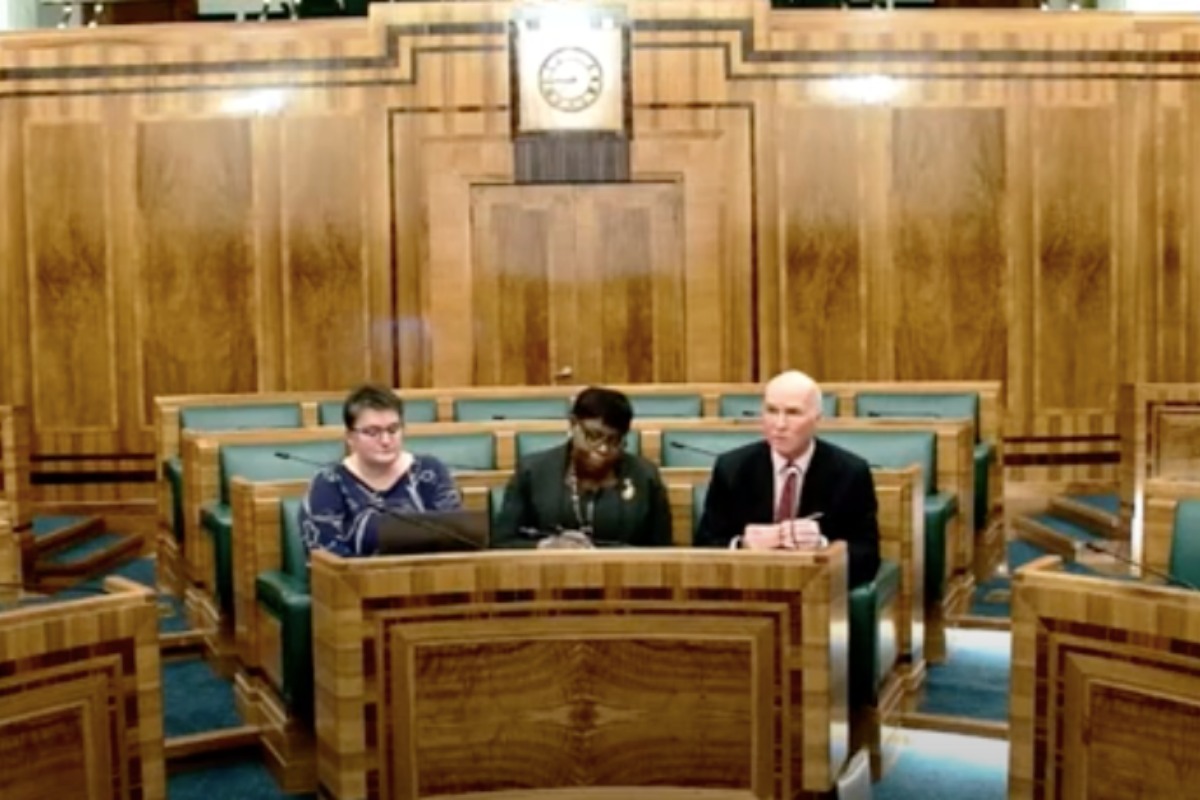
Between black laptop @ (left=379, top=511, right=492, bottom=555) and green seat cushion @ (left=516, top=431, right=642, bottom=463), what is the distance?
1.10 m

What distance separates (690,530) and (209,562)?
3.87ft

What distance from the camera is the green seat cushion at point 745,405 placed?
172 inches

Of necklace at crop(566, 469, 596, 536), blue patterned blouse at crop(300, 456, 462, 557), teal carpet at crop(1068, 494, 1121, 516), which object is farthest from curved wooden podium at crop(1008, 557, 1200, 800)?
teal carpet at crop(1068, 494, 1121, 516)

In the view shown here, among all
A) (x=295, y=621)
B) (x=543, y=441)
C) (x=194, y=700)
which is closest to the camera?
(x=295, y=621)

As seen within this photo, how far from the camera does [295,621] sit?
2.59 metres

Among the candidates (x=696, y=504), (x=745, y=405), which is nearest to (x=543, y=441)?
(x=696, y=504)

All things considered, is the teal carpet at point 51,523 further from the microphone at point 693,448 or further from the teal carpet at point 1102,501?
the teal carpet at point 1102,501

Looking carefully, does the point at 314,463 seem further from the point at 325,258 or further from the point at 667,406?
the point at 325,258

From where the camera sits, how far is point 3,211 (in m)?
5.27

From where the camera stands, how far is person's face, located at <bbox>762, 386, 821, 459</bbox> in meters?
2.73

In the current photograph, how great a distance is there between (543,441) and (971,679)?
1.03 meters

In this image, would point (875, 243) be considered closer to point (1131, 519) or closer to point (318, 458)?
point (1131, 519)

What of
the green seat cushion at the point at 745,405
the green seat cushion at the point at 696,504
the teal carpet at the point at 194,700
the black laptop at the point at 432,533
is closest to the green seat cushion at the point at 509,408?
the green seat cushion at the point at 745,405

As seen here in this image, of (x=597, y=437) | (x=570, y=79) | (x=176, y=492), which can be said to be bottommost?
(x=176, y=492)
